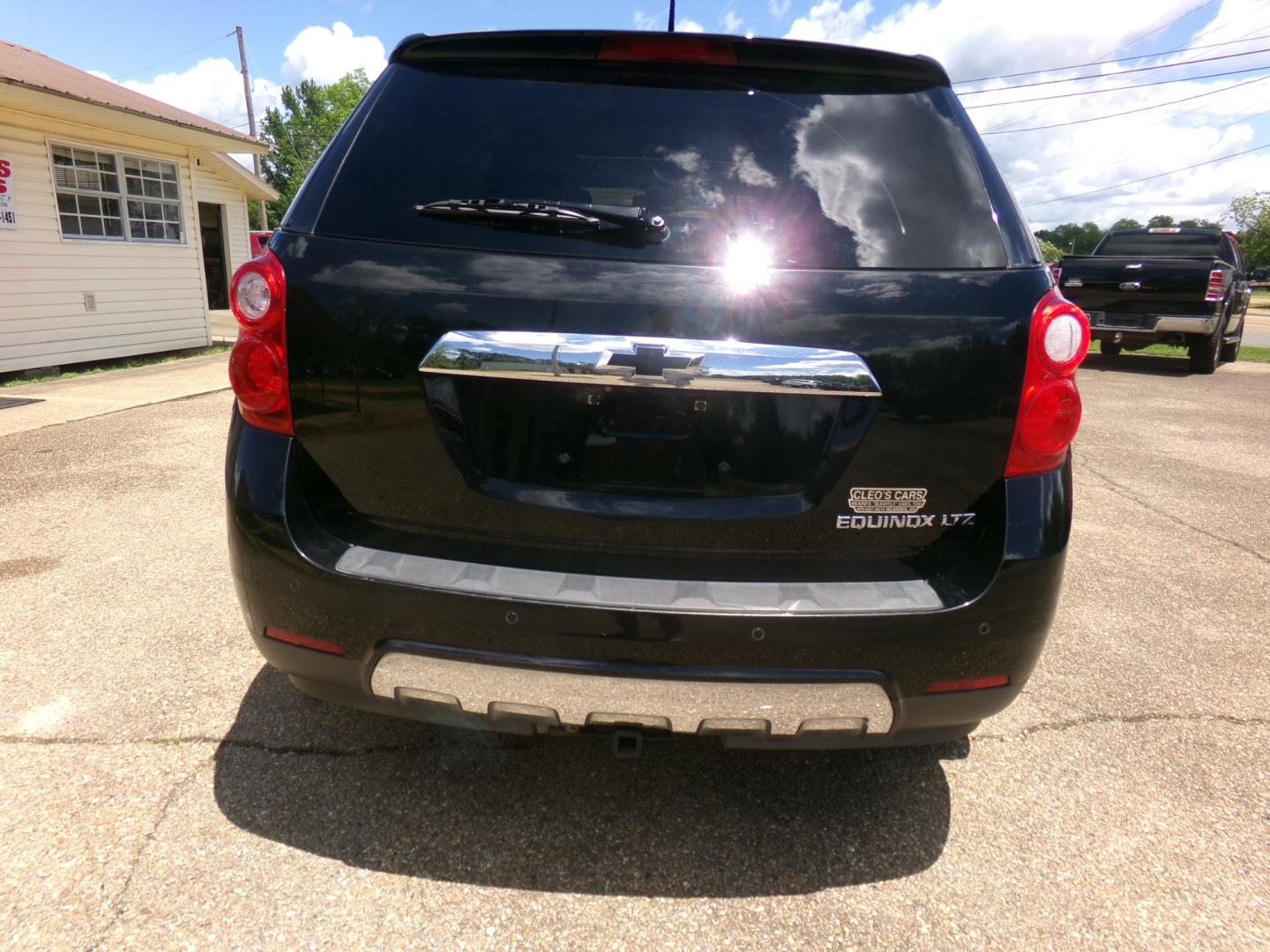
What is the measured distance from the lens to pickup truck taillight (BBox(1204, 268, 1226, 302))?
1096 cm

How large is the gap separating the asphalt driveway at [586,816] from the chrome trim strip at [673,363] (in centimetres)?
117

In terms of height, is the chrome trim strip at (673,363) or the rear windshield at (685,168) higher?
the rear windshield at (685,168)

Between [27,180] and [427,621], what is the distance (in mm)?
10887

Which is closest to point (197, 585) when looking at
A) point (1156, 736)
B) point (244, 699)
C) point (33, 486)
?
point (244, 699)

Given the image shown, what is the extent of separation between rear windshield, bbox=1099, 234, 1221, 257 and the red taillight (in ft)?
43.2

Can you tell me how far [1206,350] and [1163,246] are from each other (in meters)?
2.38

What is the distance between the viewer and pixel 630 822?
2.16 metres

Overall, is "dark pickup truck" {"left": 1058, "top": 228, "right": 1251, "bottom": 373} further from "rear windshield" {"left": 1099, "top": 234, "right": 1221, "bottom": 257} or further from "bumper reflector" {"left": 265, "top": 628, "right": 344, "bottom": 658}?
"bumper reflector" {"left": 265, "top": 628, "right": 344, "bottom": 658}

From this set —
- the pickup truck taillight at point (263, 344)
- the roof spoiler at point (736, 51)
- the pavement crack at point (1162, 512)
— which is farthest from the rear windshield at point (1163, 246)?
the pickup truck taillight at point (263, 344)

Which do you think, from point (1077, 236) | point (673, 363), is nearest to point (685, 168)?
point (673, 363)

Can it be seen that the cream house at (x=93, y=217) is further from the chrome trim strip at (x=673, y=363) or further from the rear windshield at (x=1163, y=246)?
the rear windshield at (x=1163, y=246)

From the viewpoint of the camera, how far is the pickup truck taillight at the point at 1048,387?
1751 mm

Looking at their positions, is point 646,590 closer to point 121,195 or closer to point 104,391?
point 104,391

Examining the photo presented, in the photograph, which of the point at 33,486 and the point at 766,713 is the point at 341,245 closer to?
the point at 766,713
